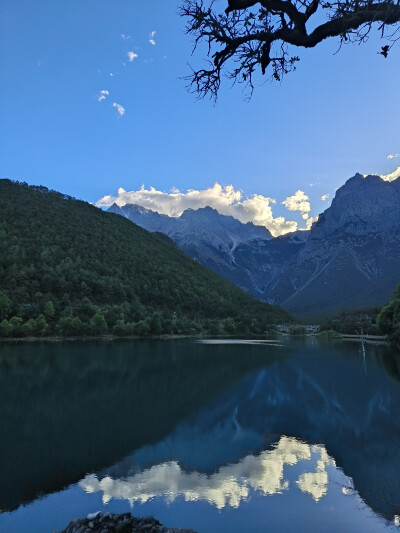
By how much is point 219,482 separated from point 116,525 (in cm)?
710

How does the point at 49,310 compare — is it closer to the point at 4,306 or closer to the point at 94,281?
the point at 4,306

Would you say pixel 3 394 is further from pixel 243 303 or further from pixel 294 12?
pixel 243 303

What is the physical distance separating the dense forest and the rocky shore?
8392 centimetres

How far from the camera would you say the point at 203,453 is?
17859mm

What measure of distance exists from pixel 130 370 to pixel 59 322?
186ft

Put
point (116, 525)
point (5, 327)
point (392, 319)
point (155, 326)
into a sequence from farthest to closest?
point (155, 326) → point (5, 327) → point (392, 319) → point (116, 525)

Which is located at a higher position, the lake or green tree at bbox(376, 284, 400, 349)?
green tree at bbox(376, 284, 400, 349)

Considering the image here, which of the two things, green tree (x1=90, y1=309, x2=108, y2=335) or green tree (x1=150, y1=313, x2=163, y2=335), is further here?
green tree (x1=150, y1=313, x2=163, y2=335)

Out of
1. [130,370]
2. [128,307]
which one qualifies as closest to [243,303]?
[128,307]

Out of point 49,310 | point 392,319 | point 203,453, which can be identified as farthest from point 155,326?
point 203,453

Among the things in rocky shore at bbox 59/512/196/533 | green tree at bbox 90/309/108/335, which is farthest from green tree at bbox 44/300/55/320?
rocky shore at bbox 59/512/196/533

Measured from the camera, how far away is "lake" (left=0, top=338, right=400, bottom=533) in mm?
11711

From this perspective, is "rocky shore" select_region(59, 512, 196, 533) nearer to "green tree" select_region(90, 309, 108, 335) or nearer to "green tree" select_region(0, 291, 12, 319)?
"green tree" select_region(0, 291, 12, 319)

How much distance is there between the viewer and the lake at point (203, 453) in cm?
1171
